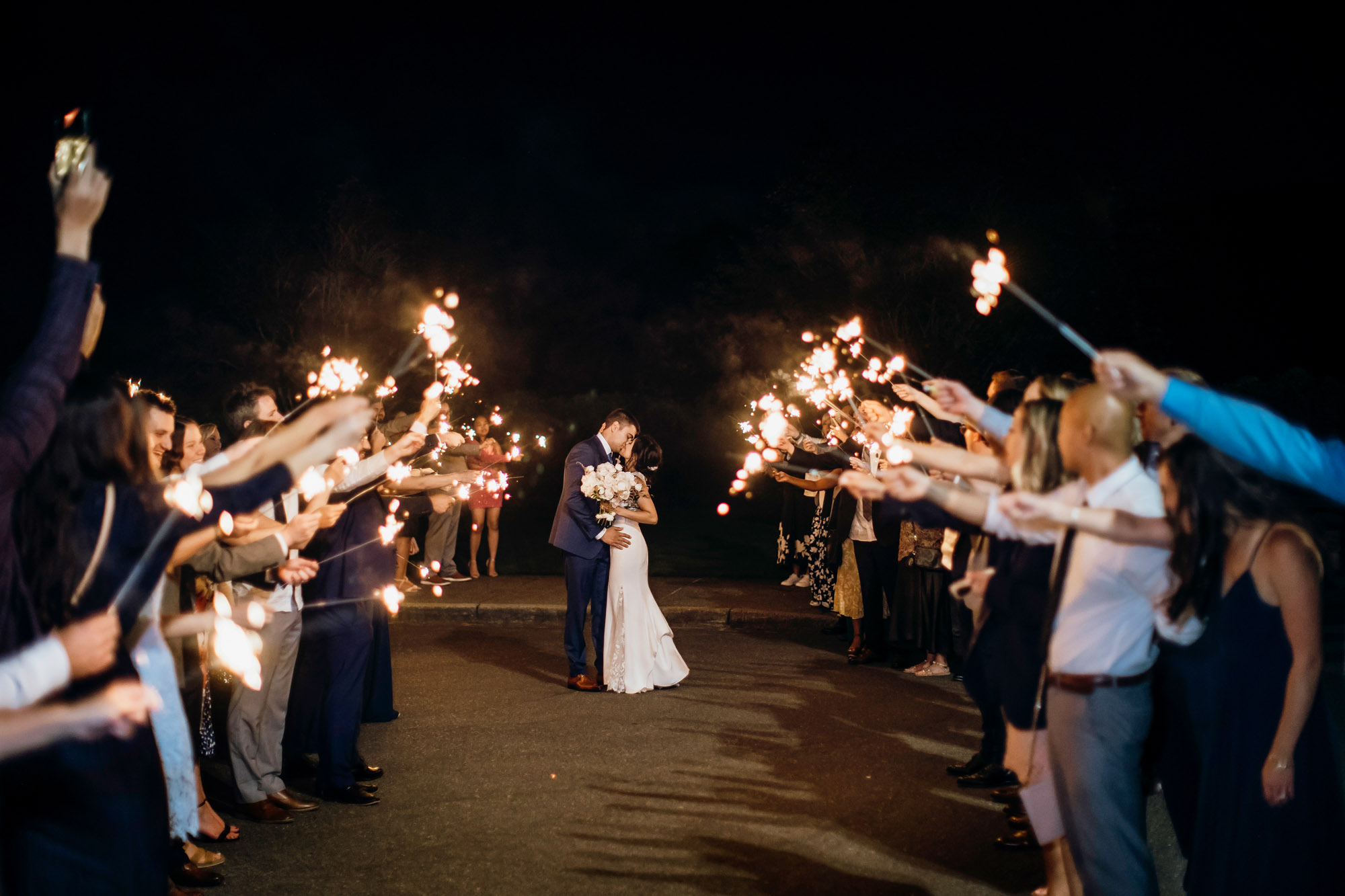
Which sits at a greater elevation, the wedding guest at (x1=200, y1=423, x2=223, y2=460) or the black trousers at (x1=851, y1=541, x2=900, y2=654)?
the wedding guest at (x1=200, y1=423, x2=223, y2=460)

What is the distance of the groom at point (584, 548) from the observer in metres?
7.88

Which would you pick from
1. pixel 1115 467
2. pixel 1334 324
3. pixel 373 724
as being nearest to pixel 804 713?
pixel 373 724

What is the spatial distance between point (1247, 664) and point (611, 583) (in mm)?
5477

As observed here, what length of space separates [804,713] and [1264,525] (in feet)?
14.7

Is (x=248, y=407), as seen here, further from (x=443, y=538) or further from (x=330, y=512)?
(x=443, y=538)

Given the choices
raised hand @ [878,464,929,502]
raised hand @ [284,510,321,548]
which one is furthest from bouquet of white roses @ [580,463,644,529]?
raised hand @ [878,464,929,502]

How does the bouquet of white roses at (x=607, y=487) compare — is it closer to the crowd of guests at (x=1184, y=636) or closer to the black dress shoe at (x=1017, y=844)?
the black dress shoe at (x=1017, y=844)

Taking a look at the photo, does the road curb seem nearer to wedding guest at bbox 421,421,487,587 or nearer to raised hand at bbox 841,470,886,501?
wedding guest at bbox 421,421,487,587

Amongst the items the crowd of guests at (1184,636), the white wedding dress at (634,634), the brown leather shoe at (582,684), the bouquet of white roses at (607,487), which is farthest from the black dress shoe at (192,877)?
the bouquet of white roses at (607,487)

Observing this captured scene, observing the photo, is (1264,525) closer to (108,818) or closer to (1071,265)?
(108,818)

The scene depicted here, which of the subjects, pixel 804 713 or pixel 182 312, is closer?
pixel 804 713

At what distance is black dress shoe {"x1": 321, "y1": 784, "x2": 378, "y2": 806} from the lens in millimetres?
5266

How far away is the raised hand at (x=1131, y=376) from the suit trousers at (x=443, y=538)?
440 inches

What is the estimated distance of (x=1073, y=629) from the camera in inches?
122
